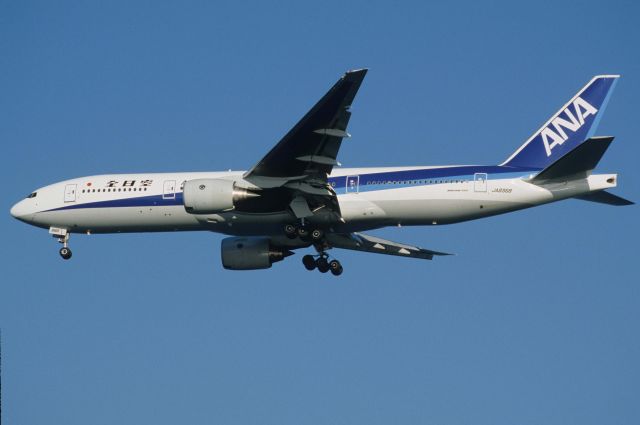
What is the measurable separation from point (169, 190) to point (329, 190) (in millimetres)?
6334

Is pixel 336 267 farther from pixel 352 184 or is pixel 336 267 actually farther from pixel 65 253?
pixel 65 253

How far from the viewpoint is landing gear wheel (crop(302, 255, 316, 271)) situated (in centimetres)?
3866

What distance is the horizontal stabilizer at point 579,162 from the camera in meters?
31.1

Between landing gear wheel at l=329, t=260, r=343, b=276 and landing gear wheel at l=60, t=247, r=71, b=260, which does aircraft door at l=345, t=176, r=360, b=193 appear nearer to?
landing gear wheel at l=329, t=260, r=343, b=276

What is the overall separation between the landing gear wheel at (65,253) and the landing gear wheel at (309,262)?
359 inches

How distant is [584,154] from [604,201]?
10.4 feet

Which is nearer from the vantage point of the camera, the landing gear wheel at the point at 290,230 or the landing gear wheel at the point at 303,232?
the landing gear wheel at the point at 303,232

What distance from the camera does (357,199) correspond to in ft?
116

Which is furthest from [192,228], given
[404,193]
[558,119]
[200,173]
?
[558,119]

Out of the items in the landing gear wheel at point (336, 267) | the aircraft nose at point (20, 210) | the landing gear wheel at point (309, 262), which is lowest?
the landing gear wheel at point (336, 267)

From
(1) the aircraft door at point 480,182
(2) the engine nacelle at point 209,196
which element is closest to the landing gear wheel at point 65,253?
(2) the engine nacelle at point 209,196

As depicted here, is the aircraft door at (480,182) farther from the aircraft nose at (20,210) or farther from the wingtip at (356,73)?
the aircraft nose at (20,210)

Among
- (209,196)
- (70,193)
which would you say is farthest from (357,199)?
(70,193)

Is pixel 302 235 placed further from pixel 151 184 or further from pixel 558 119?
pixel 558 119
